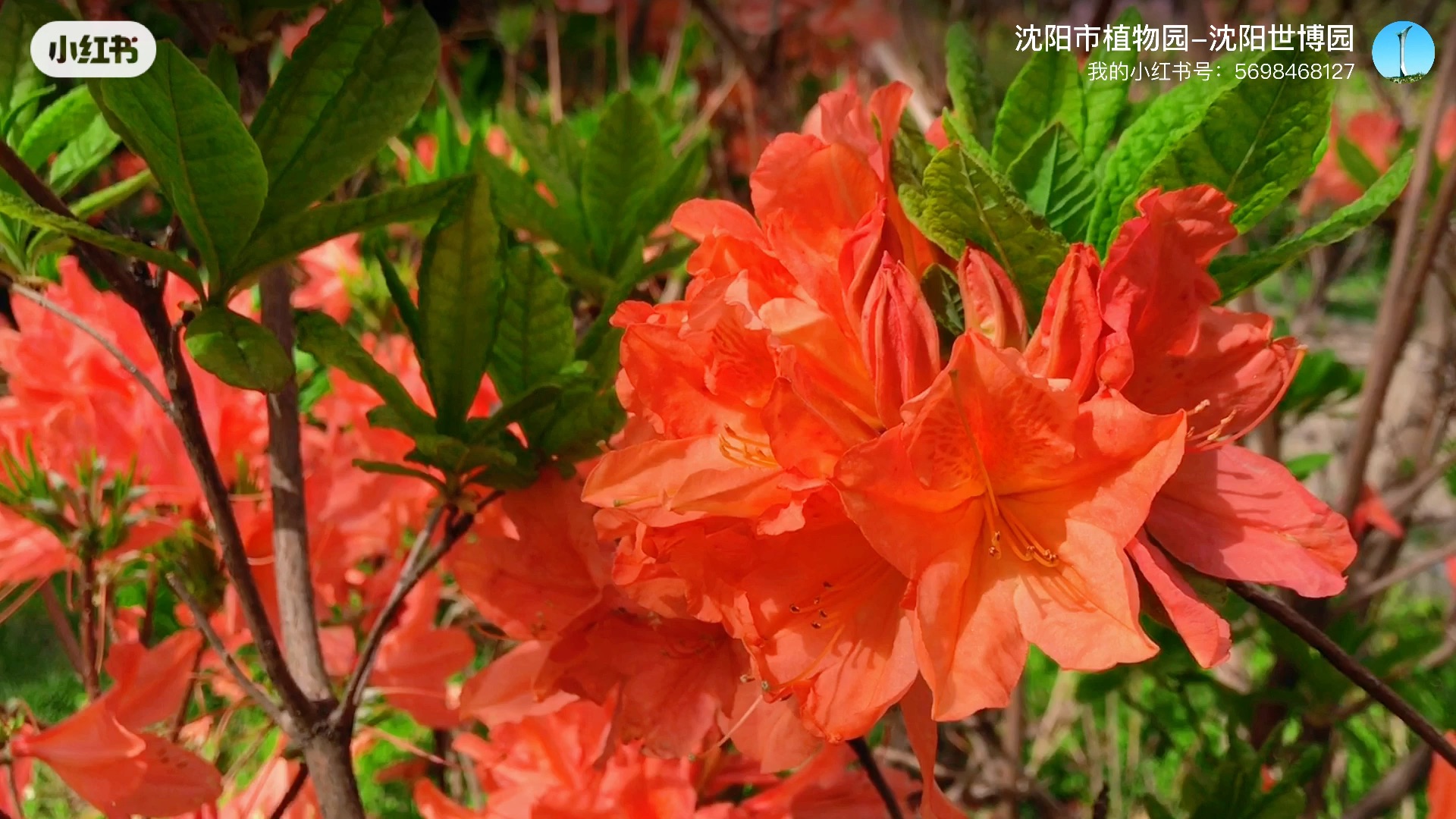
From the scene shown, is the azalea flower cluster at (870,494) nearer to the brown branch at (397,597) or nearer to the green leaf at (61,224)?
the brown branch at (397,597)

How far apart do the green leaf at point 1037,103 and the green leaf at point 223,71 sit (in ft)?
1.31

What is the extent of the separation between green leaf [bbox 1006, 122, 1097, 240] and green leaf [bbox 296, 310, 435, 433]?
0.34 meters

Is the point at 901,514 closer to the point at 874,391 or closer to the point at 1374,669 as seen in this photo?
the point at 874,391

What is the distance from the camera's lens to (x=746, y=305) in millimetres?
450

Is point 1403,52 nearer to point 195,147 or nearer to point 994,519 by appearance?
point 994,519

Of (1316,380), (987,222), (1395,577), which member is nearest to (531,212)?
(987,222)

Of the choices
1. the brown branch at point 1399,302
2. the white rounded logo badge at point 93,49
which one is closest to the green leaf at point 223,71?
the white rounded logo badge at point 93,49

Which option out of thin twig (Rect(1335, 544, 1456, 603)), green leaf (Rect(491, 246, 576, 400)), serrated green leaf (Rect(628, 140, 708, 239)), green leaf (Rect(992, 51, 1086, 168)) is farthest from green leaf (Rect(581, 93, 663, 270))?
thin twig (Rect(1335, 544, 1456, 603))

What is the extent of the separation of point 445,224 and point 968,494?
0.99ft

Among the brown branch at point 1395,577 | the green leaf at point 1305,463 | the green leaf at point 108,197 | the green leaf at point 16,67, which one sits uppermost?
the green leaf at point 16,67

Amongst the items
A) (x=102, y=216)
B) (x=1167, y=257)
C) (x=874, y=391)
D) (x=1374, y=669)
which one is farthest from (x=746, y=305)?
(x=1374, y=669)

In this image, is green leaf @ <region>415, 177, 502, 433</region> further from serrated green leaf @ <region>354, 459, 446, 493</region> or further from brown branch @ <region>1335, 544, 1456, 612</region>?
brown branch @ <region>1335, 544, 1456, 612</region>

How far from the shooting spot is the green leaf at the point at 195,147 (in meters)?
0.45

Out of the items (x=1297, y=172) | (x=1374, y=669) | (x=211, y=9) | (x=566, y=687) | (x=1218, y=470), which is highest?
(x=211, y=9)
